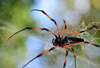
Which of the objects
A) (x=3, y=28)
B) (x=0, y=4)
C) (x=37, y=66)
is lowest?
(x=37, y=66)

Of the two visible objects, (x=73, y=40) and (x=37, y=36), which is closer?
(x=73, y=40)

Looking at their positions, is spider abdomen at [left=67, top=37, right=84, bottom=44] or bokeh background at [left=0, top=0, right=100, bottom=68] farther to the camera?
bokeh background at [left=0, top=0, right=100, bottom=68]

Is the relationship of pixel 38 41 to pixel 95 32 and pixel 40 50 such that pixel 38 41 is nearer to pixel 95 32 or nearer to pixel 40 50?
pixel 40 50

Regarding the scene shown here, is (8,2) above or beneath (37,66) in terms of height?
above

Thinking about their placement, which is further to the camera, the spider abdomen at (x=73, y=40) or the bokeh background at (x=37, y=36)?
the bokeh background at (x=37, y=36)

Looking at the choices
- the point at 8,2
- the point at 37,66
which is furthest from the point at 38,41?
the point at 8,2

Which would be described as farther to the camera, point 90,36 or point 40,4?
point 40,4

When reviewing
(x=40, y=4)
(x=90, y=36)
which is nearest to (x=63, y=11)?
(x=40, y=4)
